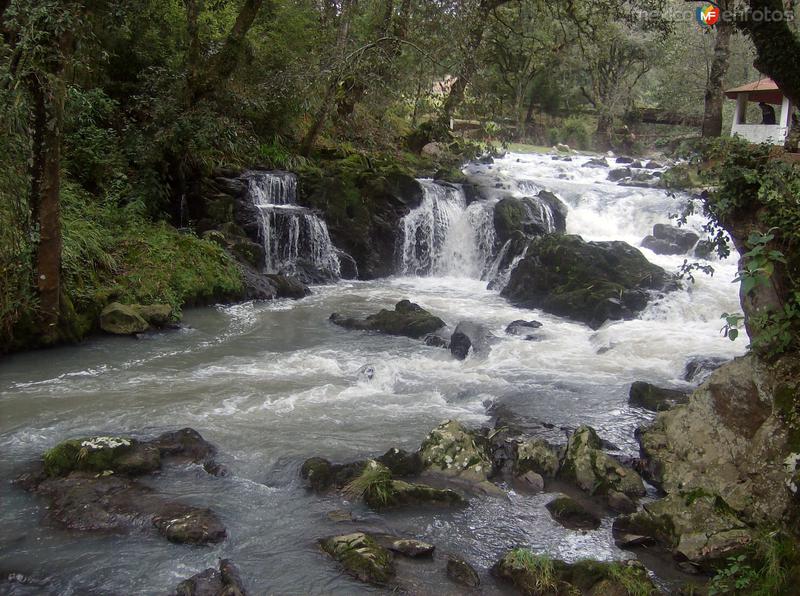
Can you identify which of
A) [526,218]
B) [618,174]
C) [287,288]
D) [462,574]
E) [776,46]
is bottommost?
[462,574]

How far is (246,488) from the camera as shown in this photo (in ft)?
22.1

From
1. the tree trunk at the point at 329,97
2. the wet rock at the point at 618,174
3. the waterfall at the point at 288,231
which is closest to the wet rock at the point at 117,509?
the tree trunk at the point at 329,97

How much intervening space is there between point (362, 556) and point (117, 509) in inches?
89.5

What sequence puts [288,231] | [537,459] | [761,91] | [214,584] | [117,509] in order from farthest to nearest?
1. [761,91]
2. [288,231]
3. [537,459]
4. [117,509]
5. [214,584]

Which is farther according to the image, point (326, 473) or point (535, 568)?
point (326, 473)

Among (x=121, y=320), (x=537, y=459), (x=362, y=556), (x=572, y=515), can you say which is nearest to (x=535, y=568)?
(x=572, y=515)

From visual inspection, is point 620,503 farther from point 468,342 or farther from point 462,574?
point 468,342

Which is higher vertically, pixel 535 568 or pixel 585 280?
pixel 585 280

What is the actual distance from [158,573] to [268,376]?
4895mm

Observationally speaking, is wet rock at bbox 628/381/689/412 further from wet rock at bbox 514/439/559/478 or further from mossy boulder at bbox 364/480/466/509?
mossy boulder at bbox 364/480/466/509

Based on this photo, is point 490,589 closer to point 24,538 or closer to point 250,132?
point 24,538

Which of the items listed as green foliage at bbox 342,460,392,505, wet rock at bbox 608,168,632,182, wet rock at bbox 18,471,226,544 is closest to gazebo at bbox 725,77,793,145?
wet rock at bbox 608,168,632,182

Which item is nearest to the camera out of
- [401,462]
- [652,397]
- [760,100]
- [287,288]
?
[401,462]

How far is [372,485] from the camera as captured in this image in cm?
653
